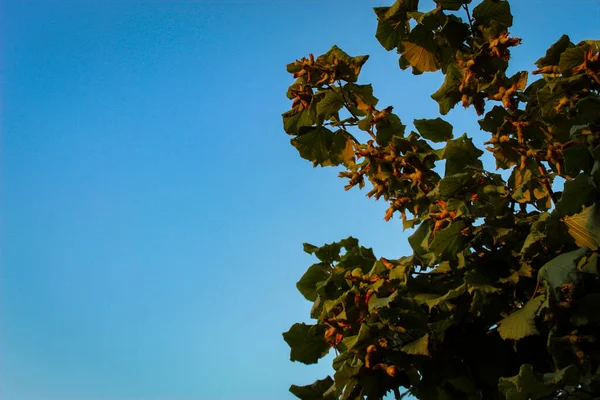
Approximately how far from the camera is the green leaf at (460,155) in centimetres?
356

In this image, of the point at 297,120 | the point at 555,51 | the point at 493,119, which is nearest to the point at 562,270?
the point at 493,119

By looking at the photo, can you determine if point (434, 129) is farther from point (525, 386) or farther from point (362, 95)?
point (525, 386)

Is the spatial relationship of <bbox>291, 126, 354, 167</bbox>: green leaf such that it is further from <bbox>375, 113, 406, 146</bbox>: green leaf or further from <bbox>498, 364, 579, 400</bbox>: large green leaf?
<bbox>498, 364, 579, 400</bbox>: large green leaf

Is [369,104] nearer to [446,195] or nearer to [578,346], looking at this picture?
[446,195]

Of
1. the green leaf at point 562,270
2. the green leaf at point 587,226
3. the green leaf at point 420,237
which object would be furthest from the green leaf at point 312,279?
the green leaf at point 587,226

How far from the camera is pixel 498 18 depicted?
374 centimetres

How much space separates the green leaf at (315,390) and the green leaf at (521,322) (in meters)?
1.12

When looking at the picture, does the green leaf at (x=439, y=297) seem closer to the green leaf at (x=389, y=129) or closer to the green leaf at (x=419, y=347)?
the green leaf at (x=419, y=347)

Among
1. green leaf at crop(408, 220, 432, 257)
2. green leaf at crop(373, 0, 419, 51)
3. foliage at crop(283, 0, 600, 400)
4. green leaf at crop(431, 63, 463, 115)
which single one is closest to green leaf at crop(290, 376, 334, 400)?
foliage at crop(283, 0, 600, 400)

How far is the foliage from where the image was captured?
2.86m

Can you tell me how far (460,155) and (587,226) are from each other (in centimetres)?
92

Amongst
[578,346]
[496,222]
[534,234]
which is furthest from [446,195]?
[578,346]

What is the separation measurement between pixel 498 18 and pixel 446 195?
135 cm

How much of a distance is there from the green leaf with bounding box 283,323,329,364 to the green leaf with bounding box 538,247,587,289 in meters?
1.43
